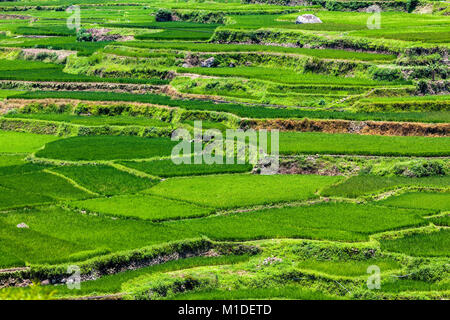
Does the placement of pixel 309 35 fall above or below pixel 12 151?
above

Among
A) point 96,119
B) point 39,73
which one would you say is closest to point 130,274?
point 96,119

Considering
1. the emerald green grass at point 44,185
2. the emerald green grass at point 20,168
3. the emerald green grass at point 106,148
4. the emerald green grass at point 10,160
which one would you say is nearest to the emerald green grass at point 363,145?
the emerald green grass at point 106,148

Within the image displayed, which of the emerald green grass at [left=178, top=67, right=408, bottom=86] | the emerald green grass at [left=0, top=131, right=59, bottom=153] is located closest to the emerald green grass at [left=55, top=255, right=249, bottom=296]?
the emerald green grass at [left=0, top=131, right=59, bottom=153]

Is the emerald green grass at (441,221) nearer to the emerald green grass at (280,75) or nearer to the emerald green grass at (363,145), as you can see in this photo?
the emerald green grass at (363,145)

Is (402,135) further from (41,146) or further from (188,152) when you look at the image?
(41,146)

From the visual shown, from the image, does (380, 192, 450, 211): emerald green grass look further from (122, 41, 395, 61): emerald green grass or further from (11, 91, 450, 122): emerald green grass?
(122, 41, 395, 61): emerald green grass

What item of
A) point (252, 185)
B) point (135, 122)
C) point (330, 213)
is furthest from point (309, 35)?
point (330, 213)
